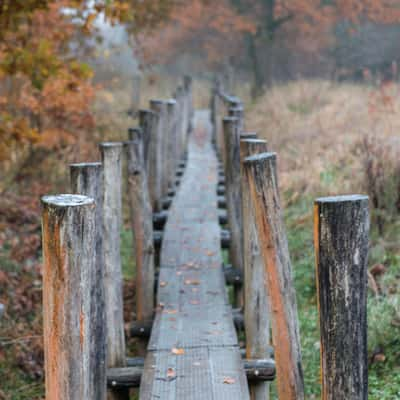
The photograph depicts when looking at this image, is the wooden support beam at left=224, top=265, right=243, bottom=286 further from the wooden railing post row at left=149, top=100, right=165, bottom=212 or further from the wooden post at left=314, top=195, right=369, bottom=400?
the wooden post at left=314, top=195, right=369, bottom=400

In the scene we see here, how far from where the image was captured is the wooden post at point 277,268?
3.16 m

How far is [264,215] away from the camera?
10.4ft

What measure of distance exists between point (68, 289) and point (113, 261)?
1.71 m

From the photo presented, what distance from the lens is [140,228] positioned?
5.15 m

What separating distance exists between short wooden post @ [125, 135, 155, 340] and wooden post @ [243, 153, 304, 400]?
1969 millimetres

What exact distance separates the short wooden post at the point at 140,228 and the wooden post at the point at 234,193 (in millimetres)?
887

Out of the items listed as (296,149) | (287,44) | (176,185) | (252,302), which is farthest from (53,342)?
(287,44)

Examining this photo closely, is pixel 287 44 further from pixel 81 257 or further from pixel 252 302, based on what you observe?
pixel 81 257

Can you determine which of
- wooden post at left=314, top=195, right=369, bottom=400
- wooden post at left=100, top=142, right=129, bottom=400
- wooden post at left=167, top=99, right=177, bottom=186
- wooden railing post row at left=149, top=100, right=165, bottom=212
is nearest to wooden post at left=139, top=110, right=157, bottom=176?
wooden railing post row at left=149, top=100, right=165, bottom=212

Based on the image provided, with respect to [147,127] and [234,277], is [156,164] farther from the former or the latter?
[234,277]

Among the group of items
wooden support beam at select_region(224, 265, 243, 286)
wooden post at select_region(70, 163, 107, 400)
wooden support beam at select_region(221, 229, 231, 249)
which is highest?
wooden post at select_region(70, 163, 107, 400)

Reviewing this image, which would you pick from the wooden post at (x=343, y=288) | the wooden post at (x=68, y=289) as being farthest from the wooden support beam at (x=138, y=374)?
the wooden post at (x=343, y=288)

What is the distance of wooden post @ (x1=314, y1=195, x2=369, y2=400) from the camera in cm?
233

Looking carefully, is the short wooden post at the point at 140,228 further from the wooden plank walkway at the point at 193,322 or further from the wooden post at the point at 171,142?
the wooden post at the point at 171,142
